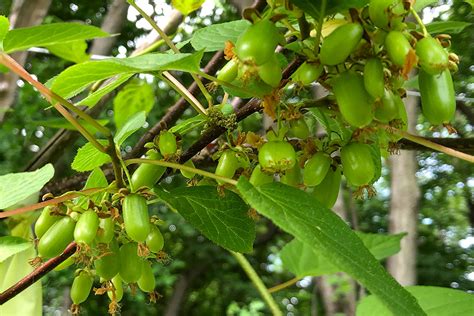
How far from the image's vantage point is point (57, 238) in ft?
1.14

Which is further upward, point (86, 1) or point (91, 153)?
point (91, 153)

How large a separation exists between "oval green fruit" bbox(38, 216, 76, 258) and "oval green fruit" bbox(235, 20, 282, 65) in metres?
0.15

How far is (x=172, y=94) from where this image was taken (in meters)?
3.26

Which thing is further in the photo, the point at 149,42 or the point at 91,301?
the point at 91,301

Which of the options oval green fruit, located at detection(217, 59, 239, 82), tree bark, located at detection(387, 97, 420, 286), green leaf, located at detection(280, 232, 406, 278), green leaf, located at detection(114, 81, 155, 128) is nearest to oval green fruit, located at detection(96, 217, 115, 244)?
oval green fruit, located at detection(217, 59, 239, 82)

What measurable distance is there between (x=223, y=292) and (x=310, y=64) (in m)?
4.32

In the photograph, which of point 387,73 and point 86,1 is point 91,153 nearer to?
point 387,73

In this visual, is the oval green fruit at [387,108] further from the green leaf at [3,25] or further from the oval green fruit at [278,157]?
the green leaf at [3,25]

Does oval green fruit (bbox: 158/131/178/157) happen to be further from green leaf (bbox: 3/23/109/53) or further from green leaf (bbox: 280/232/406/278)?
green leaf (bbox: 280/232/406/278)

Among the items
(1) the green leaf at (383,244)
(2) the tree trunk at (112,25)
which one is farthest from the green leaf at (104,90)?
(2) the tree trunk at (112,25)

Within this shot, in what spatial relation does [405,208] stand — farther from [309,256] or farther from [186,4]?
[186,4]

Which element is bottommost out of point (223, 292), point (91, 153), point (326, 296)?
point (223, 292)

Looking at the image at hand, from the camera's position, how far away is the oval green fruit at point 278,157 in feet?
1.03

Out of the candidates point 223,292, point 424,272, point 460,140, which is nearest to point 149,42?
point 460,140
